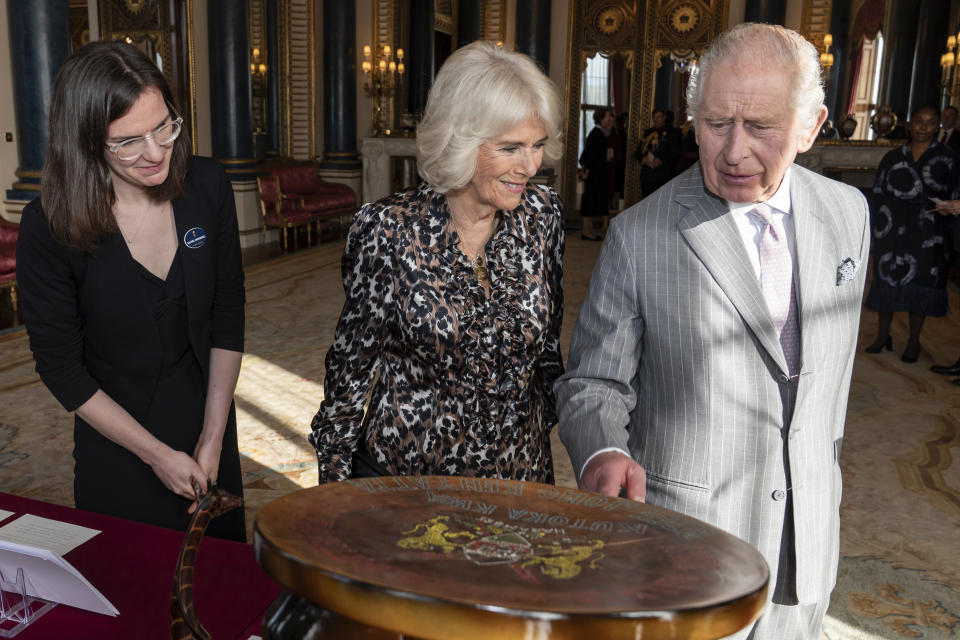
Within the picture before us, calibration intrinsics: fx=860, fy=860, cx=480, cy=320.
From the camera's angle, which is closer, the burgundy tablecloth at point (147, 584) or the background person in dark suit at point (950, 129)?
the burgundy tablecloth at point (147, 584)

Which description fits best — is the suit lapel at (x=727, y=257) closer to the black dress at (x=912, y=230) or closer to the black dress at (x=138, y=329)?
the black dress at (x=138, y=329)

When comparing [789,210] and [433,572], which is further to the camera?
[789,210]

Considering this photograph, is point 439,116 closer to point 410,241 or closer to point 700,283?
point 410,241

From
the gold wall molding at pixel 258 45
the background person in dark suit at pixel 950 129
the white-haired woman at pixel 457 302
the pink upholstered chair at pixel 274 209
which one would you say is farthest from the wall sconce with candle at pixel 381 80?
the white-haired woman at pixel 457 302

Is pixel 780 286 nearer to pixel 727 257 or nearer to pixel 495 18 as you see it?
pixel 727 257

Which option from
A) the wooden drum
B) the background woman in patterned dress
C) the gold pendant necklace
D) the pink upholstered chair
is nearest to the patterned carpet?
the background woman in patterned dress

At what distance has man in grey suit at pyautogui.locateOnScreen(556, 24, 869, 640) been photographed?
58.4 inches

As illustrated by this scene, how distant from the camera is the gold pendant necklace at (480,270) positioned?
6.68ft

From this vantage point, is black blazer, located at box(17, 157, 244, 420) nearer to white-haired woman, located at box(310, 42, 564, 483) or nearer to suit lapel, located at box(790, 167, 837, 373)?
white-haired woman, located at box(310, 42, 564, 483)

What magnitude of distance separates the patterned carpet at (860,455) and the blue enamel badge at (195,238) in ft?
6.17

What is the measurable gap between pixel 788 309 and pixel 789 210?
0.19 metres

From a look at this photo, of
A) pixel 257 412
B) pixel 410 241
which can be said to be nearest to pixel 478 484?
pixel 410 241

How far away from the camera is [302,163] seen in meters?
14.9

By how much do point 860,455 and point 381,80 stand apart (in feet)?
38.3
